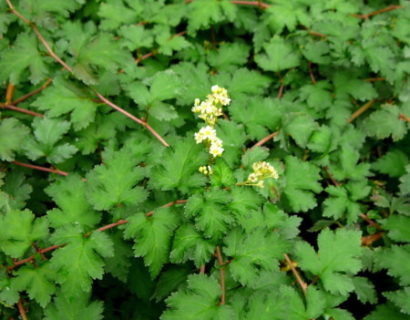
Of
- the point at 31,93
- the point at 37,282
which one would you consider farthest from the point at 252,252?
the point at 31,93

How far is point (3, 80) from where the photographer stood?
257 centimetres

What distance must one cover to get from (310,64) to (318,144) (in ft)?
2.82

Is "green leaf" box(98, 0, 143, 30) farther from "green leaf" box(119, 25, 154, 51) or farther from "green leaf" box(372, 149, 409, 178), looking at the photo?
"green leaf" box(372, 149, 409, 178)

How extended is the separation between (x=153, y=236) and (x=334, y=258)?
3.56ft

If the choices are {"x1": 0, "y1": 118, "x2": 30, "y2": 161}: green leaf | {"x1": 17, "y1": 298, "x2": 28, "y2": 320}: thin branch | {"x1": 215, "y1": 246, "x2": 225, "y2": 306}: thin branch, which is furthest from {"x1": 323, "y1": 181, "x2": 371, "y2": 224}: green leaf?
{"x1": 0, "y1": 118, "x2": 30, "y2": 161}: green leaf

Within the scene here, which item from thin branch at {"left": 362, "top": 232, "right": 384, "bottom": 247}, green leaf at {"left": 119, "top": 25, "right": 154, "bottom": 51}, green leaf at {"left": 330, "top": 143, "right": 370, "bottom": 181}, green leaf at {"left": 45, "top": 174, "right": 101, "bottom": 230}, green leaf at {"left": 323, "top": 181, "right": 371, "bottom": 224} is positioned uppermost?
green leaf at {"left": 119, "top": 25, "right": 154, "bottom": 51}

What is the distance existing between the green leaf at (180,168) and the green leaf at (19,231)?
25.0 inches

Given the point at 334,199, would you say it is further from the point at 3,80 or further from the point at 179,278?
the point at 3,80

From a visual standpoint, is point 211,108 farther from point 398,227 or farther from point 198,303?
point 398,227

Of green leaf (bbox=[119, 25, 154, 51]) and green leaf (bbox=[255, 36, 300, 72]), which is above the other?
green leaf (bbox=[119, 25, 154, 51])

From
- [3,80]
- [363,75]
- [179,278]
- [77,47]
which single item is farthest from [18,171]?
[363,75]

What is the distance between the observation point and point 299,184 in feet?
8.32

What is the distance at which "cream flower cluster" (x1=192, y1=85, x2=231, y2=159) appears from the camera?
194 cm

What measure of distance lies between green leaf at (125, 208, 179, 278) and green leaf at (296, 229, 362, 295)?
0.85 m
